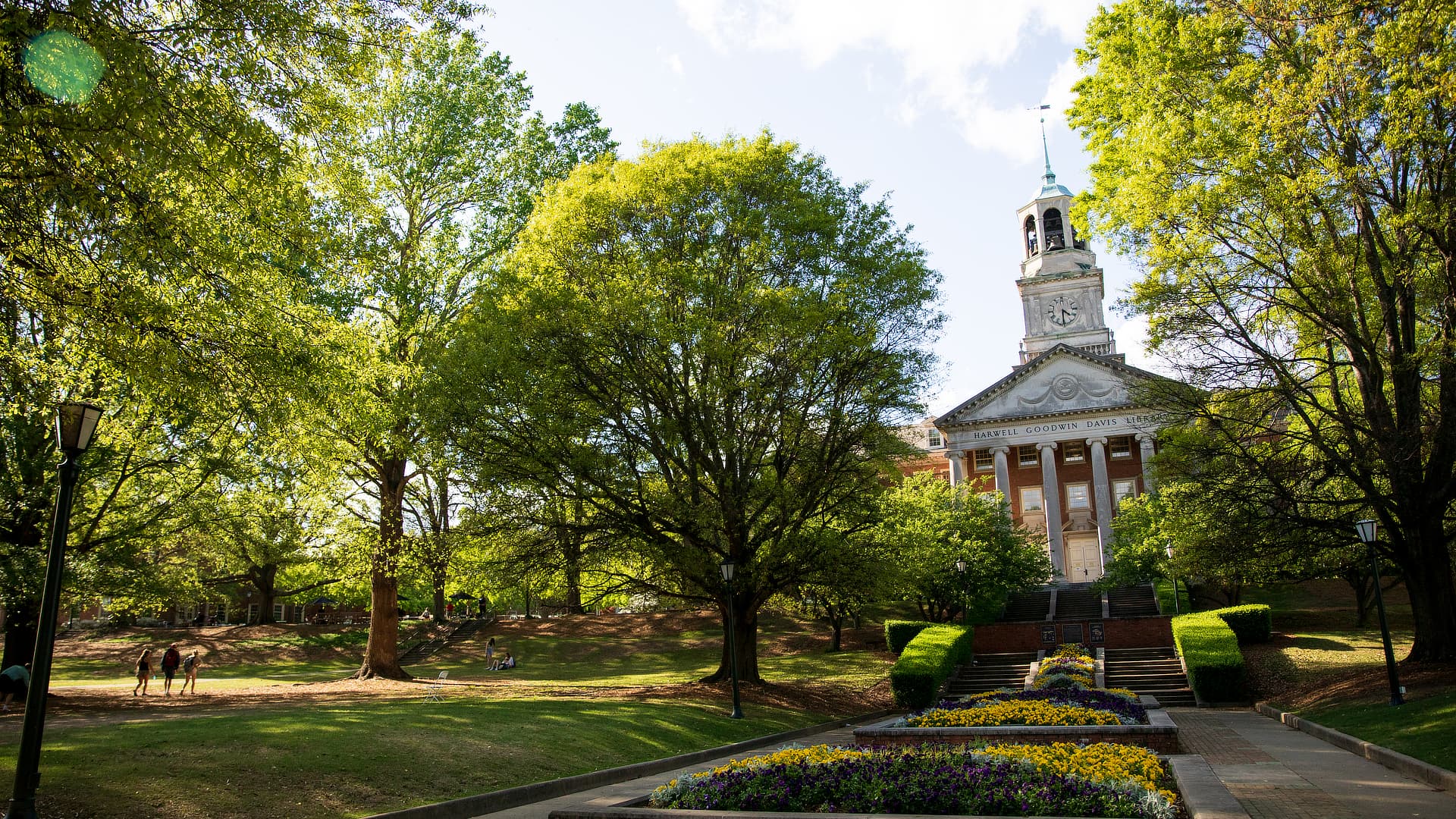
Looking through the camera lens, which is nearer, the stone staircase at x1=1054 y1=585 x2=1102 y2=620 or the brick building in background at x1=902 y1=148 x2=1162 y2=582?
the stone staircase at x1=1054 y1=585 x2=1102 y2=620

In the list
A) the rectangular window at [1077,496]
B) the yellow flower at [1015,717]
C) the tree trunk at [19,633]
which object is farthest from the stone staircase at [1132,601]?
the tree trunk at [19,633]

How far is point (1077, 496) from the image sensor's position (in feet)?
168

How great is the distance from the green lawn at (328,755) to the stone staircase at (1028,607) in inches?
973

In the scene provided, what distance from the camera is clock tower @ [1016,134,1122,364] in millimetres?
58812

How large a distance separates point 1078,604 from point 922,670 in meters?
20.1

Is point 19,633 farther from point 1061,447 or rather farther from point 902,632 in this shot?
point 1061,447

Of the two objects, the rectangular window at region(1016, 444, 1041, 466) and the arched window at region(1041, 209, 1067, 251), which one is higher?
the arched window at region(1041, 209, 1067, 251)

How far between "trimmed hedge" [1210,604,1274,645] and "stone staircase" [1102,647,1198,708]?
236 centimetres

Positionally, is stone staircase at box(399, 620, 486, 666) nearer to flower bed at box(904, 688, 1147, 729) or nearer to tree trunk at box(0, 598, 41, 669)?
tree trunk at box(0, 598, 41, 669)

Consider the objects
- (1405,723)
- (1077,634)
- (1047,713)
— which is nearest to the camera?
(1405,723)

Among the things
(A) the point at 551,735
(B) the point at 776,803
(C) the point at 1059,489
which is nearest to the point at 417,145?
(A) the point at 551,735

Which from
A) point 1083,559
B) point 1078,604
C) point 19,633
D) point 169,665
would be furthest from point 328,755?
point 1083,559

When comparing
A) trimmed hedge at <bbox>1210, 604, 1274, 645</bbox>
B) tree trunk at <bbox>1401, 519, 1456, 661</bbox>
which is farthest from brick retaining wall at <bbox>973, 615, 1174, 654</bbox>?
tree trunk at <bbox>1401, 519, 1456, 661</bbox>

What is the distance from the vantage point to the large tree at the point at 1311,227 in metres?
16.3
